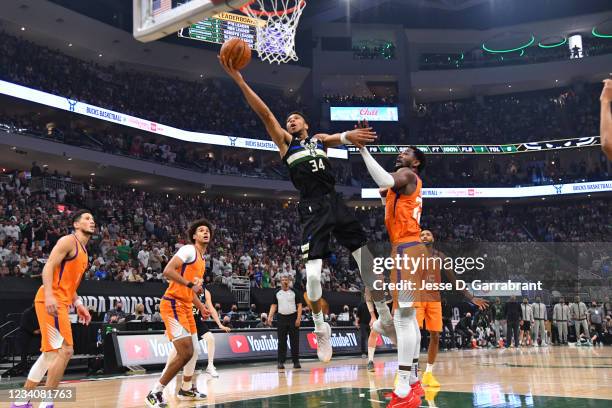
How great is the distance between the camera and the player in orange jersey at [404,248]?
6.31m

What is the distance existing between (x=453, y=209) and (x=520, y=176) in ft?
17.4

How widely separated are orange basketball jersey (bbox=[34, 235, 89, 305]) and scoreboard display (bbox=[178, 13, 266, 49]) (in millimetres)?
24265

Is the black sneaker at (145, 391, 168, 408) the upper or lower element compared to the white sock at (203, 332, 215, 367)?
lower

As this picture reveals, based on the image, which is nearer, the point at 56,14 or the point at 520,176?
the point at 56,14

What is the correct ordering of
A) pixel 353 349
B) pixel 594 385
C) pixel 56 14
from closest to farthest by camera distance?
1. pixel 594 385
2. pixel 353 349
3. pixel 56 14

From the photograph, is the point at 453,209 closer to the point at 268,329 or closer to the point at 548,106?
the point at 548,106

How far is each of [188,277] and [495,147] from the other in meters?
39.1

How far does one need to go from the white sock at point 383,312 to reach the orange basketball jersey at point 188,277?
2303mm

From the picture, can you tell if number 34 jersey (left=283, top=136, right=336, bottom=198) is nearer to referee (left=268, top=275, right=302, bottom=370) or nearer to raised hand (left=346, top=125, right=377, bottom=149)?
raised hand (left=346, top=125, right=377, bottom=149)

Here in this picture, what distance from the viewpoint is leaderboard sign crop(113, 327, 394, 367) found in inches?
525

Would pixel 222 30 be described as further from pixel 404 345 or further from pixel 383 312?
pixel 404 345

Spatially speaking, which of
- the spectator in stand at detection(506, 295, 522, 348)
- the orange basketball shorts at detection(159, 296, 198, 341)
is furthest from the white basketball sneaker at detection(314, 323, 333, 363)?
the spectator in stand at detection(506, 295, 522, 348)

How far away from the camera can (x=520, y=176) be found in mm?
44031

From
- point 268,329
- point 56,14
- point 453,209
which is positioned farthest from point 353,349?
point 453,209
